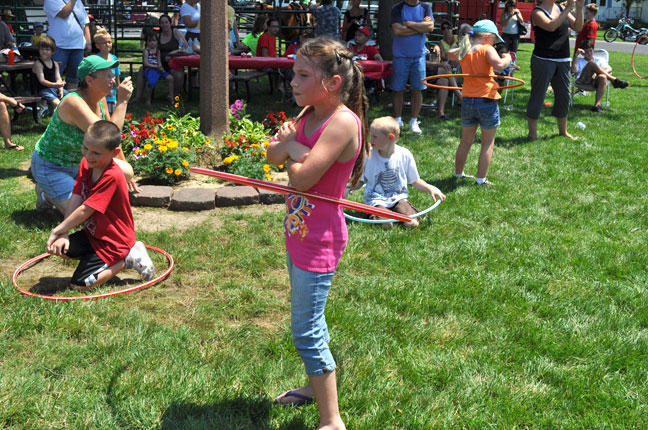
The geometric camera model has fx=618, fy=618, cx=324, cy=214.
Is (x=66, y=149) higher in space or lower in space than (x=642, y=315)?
higher

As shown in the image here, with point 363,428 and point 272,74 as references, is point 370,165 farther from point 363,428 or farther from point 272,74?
point 272,74

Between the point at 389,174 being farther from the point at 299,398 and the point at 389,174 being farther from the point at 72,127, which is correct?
the point at 299,398

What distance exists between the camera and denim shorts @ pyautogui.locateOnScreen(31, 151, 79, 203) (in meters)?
5.59

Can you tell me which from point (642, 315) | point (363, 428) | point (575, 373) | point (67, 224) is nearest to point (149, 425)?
point (363, 428)

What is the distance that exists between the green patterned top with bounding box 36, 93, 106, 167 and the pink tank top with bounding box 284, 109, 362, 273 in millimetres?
3422

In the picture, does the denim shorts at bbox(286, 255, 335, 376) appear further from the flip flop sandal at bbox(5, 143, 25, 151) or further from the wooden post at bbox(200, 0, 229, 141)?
the flip flop sandal at bbox(5, 143, 25, 151)

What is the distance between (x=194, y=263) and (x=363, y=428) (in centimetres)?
238

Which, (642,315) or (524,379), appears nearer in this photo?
(524,379)

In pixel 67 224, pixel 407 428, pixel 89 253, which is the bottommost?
pixel 407 428

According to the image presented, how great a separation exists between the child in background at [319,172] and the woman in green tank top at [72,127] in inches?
112

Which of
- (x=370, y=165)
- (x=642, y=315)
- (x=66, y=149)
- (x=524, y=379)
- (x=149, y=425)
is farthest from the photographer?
(x=370, y=165)

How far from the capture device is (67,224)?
172 inches

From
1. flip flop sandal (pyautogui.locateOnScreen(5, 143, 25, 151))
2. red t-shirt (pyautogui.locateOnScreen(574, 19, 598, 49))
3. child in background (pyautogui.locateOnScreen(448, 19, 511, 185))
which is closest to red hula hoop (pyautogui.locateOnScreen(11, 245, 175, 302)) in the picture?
child in background (pyautogui.locateOnScreen(448, 19, 511, 185))

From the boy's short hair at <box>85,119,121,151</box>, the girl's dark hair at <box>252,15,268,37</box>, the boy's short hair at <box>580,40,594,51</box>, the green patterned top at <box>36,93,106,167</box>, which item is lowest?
the green patterned top at <box>36,93,106,167</box>
